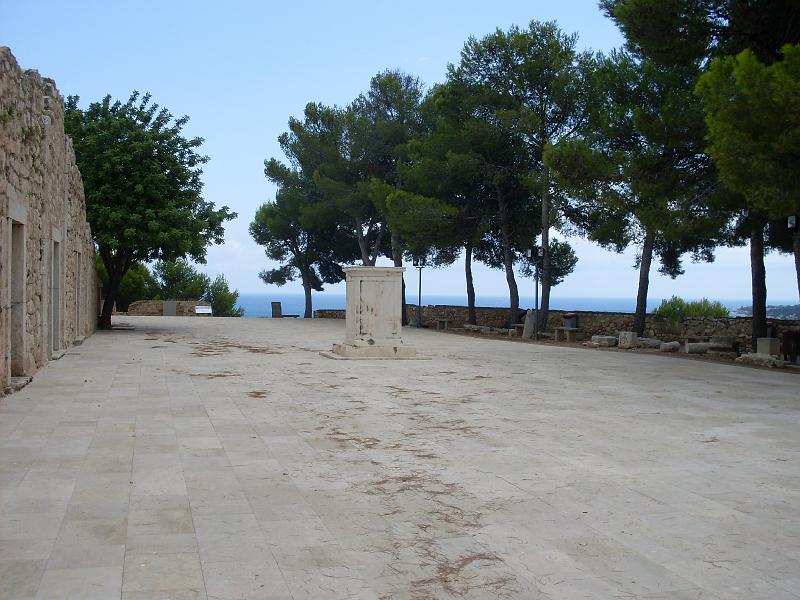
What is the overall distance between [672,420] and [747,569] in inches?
165

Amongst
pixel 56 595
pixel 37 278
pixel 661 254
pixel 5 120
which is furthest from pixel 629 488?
pixel 661 254

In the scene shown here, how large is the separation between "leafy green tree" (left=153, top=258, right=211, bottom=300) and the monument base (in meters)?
31.7

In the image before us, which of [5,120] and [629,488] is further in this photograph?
[5,120]

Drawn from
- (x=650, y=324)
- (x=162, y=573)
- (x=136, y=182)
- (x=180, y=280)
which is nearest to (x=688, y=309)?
(x=650, y=324)

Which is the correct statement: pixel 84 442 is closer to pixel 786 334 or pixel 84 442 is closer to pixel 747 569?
pixel 747 569

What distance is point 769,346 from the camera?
15.3 m

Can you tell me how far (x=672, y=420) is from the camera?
7582mm

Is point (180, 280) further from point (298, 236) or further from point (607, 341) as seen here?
point (607, 341)

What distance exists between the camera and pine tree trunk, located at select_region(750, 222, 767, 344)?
1753 cm

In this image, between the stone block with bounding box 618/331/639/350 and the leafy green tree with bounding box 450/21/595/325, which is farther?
the leafy green tree with bounding box 450/21/595/325

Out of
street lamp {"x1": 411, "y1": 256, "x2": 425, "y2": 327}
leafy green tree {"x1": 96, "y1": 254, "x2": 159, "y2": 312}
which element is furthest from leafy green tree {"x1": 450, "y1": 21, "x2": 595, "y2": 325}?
leafy green tree {"x1": 96, "y1": 254, "x2": 159, "y2": 312}

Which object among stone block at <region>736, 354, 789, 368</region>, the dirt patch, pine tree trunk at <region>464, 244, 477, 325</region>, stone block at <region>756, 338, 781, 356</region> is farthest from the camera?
pine tree trunk at <region>464, 244, 477, 325</region>

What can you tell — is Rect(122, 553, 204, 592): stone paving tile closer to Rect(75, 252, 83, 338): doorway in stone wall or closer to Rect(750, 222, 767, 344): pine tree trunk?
Rect(75, 252, 83, 338): doorway in stone wall

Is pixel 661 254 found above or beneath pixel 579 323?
above
